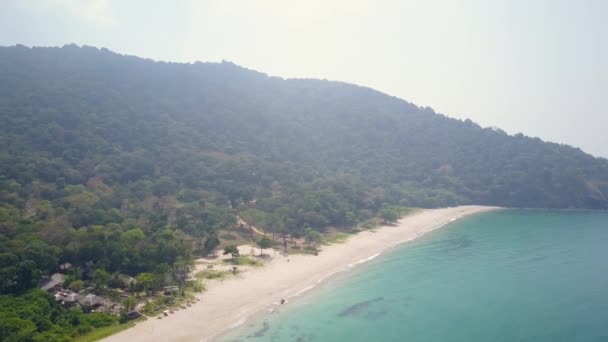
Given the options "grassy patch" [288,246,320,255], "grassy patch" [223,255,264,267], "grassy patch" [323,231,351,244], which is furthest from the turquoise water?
"grassy patch" [223,255,264,267]

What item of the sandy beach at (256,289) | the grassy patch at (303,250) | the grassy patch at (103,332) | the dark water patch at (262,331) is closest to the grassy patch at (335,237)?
the sandy beach at (256,289)

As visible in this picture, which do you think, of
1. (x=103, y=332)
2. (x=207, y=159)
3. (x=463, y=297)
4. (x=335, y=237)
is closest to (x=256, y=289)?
(x=103, y=332)

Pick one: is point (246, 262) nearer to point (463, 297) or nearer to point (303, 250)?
point (303, 250)

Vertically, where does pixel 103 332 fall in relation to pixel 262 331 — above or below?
above

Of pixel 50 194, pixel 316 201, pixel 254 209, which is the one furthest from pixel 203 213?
pixel 50 194

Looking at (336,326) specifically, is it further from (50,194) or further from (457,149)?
(457,149)

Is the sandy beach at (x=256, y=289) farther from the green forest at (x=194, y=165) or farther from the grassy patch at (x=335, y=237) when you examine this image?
the green forest at (x=194, y=165)

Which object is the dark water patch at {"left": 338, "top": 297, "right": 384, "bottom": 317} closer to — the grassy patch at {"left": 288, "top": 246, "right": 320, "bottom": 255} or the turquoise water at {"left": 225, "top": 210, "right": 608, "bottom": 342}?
the turquoise water at {"left": 225, "top": 210, "right": 608, "bottom": 342}
